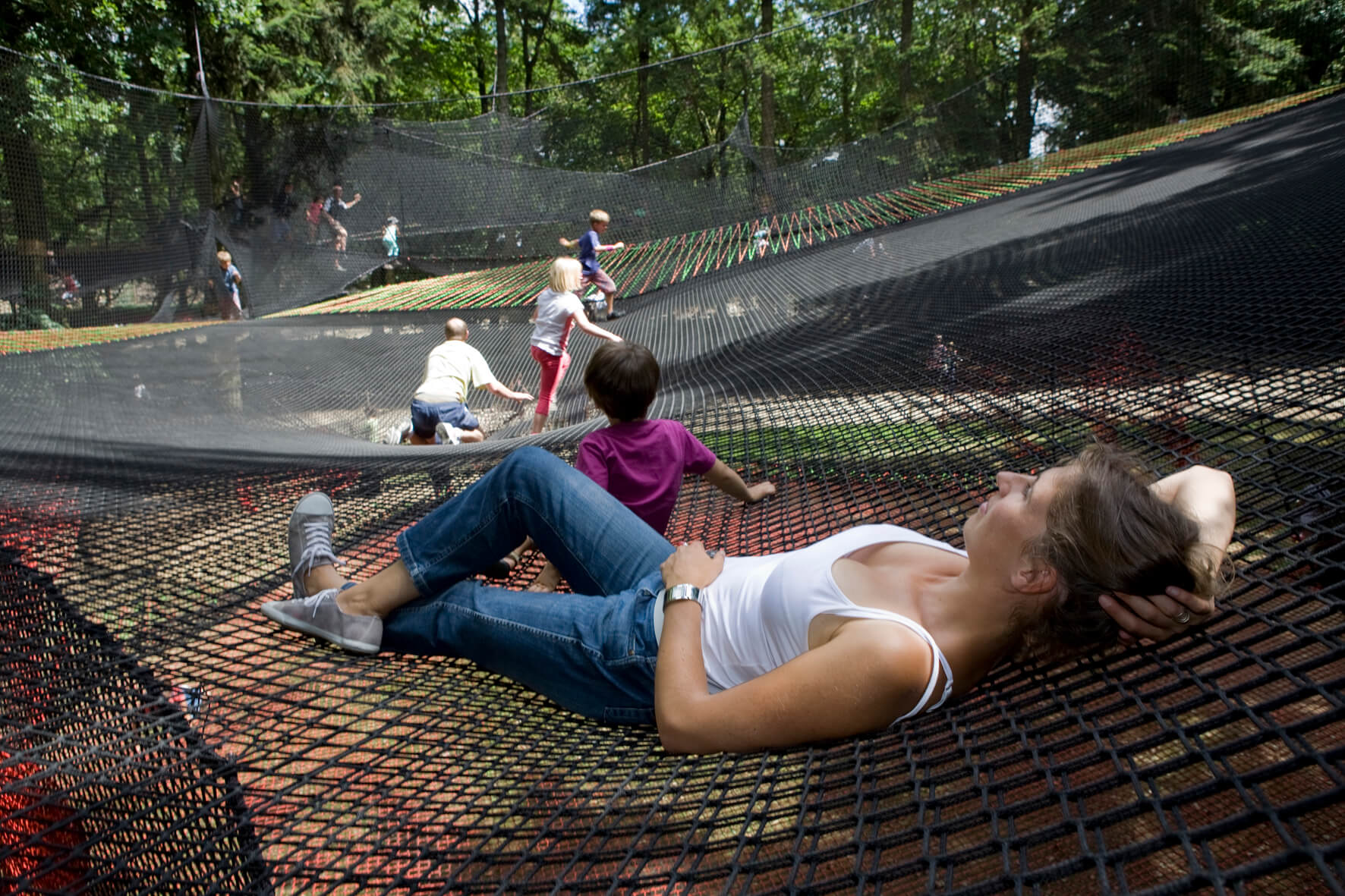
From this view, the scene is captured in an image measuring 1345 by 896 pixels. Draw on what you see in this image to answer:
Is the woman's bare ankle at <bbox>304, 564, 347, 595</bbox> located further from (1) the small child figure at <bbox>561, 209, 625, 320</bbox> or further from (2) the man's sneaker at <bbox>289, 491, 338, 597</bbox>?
(1) the small child figure at <bbox>561, 209, 625, 320</bbox>

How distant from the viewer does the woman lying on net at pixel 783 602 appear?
2.87ft

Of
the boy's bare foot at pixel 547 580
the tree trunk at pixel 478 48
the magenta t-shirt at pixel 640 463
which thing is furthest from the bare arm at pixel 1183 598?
the tree trunk at pixel 478 48

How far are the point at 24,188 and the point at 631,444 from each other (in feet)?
17.2

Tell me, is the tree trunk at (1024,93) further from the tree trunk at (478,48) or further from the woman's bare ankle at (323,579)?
the tree trunk at (478,48)

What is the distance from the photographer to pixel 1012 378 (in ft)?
7.75

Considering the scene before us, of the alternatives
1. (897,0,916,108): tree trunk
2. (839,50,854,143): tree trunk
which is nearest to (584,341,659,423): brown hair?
(897,0,916,108): tree trunk

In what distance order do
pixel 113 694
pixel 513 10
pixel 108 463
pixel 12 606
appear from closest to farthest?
pixel 113 694, pixel 12 606, pixel 108 463, pixel 513 10

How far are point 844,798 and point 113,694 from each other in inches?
41.7

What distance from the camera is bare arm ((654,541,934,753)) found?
0.88 metres

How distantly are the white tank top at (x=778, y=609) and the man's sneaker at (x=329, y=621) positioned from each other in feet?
1.59

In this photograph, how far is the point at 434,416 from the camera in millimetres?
3779

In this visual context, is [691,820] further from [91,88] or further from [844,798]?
[91,88]

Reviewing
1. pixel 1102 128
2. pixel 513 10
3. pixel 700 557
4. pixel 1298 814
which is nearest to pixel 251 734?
pixel 700 557

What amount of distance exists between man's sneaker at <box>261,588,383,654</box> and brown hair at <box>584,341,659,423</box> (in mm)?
632
